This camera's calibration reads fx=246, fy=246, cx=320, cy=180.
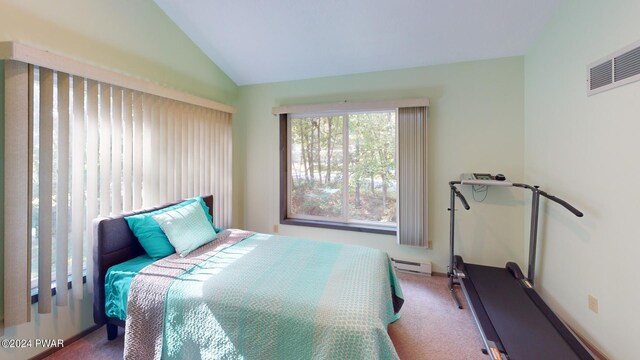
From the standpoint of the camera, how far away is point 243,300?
4.68ft

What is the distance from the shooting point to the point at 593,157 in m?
1.71

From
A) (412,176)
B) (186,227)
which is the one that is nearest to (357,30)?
(412,176)

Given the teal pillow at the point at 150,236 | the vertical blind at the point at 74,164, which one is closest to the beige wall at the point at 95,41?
the vertical blind at the point at 74,164

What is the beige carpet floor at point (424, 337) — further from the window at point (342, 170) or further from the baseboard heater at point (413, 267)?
the window at point (342, 170)

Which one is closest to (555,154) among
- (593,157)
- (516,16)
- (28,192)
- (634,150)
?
(593,157)

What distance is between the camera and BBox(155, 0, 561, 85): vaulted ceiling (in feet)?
7.27

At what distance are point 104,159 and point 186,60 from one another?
1462 millimetres

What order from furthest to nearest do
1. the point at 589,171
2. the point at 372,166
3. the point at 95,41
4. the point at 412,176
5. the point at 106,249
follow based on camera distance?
1. the point at 372,166
2. the point at 412,176
3. the point at 95,41
4. the point at 106,249
5. the point at 589,171

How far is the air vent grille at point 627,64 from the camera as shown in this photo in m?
1.41

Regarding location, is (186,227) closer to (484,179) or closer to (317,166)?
(317,166)

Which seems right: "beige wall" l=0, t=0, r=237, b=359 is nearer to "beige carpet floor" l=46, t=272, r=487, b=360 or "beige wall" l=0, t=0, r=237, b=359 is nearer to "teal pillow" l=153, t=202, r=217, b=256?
Answer: "beige carpet floor" l=46, t=272, r=487, b=360

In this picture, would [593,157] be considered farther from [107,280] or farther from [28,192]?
[28,192]

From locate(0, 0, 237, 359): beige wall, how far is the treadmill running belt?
→ 309 cm

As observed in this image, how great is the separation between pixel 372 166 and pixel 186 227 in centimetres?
222
